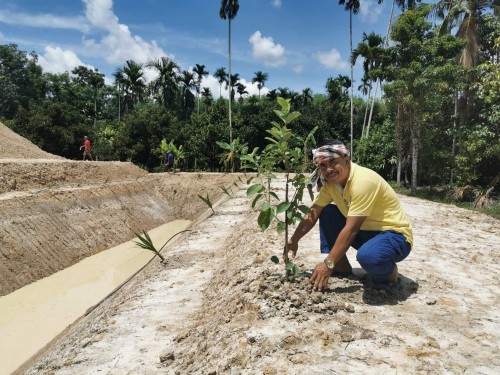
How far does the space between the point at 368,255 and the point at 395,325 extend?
55 cm

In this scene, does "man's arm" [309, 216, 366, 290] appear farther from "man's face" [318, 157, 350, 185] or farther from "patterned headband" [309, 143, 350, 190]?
"patterned headband" [309, 143, 350, 190]

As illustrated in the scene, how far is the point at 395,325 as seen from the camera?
2.79 meters

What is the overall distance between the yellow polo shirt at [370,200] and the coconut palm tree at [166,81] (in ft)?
112

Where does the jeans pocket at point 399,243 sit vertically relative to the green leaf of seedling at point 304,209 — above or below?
below

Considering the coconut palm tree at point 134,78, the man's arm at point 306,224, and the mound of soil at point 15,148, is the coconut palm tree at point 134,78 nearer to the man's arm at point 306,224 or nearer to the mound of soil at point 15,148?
the mound of soil at point 15,148

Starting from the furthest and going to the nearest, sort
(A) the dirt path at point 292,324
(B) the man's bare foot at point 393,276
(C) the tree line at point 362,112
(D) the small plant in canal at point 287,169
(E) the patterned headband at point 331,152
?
1. (C) the tree line at point 362,112
2. (B) the man's bare foot at point 393,276
3. (D) the small plant in canal at point 287,169
4. (E) the patterned headband at point 331,152
5. (A) the dirt path at point 292,324

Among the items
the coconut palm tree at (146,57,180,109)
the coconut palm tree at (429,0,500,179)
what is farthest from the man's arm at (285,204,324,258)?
the coconut palm tree at (146,57,180,109)

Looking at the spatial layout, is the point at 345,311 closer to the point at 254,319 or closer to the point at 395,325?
the point at 395,325

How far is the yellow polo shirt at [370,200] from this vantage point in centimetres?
287

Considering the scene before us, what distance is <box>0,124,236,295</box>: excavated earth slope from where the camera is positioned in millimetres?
8664

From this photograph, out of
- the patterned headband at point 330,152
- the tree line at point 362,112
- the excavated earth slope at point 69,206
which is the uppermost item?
the tree line at point 362,112

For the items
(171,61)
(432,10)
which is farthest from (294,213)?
(171,61)

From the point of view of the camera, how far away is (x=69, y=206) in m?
11.0

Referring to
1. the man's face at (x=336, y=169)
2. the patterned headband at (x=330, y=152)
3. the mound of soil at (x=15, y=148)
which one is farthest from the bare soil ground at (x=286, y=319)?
the mound of soil at (x=15, y=148)
